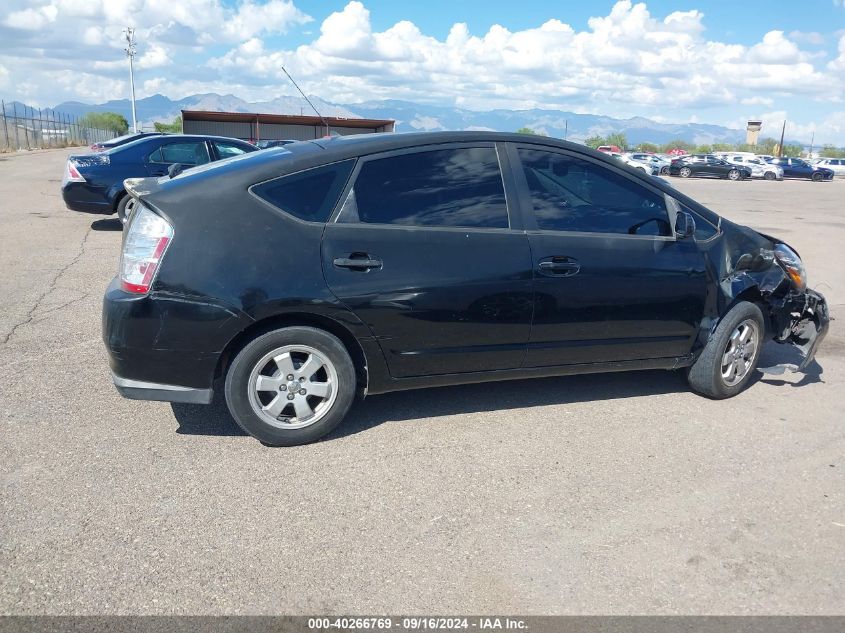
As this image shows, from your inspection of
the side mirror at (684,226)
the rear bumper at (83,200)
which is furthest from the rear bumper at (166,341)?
the rear bumper at (83,200)

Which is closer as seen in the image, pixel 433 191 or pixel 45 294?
pixel 433 191

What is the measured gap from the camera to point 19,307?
22.2ft

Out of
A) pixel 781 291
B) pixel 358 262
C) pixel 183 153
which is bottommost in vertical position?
pixel 781 291

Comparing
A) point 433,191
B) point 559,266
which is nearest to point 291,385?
point 433,191

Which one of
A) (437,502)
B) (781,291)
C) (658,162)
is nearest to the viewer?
(437,502)

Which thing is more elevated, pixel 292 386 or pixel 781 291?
pixel 781 291

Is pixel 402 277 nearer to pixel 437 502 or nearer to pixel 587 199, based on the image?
pixel 437 502

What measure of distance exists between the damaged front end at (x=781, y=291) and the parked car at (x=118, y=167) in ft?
27.7

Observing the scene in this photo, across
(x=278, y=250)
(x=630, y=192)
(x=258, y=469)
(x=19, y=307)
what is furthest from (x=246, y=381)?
(x=19, y=307)

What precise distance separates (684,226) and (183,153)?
963cm

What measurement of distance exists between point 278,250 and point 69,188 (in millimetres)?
9116

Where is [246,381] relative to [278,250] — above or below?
below

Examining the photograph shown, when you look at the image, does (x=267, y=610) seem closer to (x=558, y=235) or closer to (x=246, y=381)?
(x=246, y=381)

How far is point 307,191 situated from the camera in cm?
404
